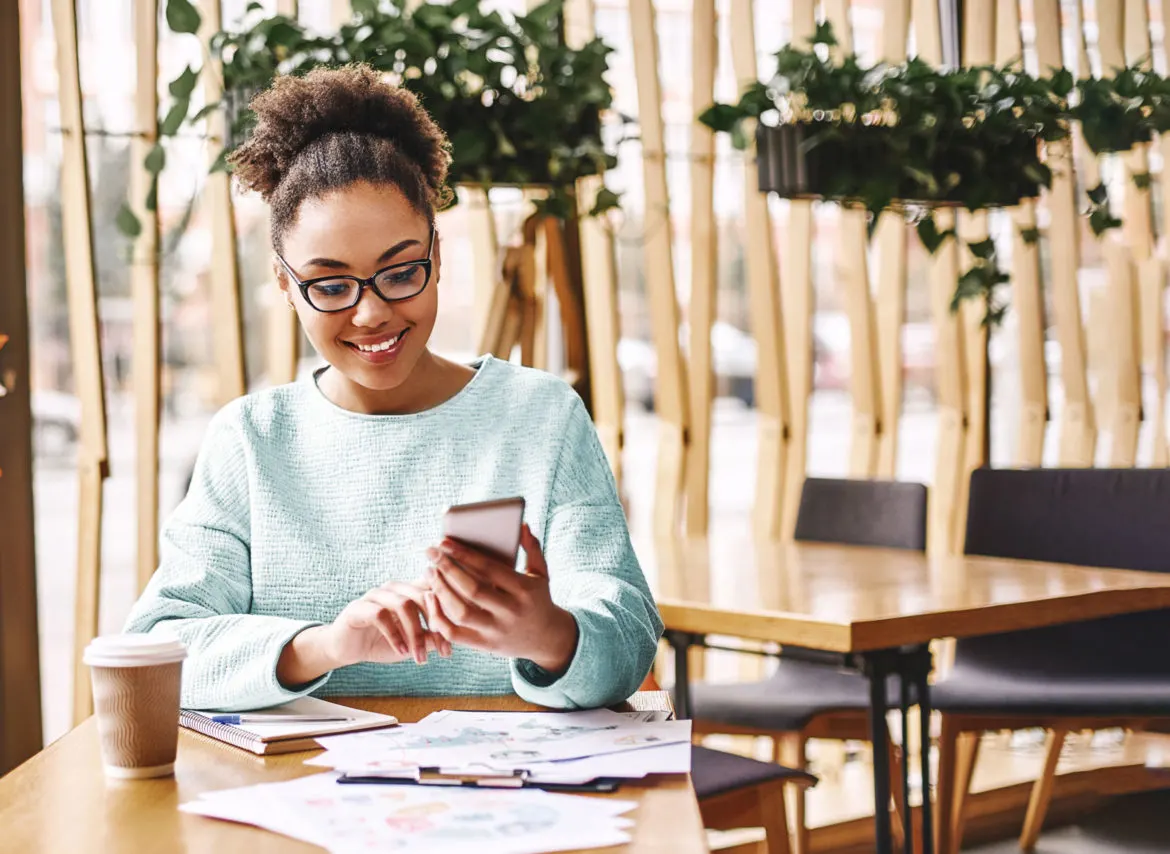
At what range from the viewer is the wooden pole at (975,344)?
4.38 meters

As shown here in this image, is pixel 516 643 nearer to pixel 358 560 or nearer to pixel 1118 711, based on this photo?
pixel 358 560

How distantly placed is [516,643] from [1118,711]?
6.40 feet

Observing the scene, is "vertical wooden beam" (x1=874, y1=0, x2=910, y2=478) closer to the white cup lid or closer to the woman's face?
the woman's face

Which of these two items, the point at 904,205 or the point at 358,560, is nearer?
the point at 358,560

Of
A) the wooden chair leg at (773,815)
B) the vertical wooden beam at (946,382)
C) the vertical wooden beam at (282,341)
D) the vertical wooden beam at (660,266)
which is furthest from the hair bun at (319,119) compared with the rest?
the vertical wooden beam at (946,382)

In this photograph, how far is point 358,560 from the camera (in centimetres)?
155

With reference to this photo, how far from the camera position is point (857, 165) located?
2945 mm

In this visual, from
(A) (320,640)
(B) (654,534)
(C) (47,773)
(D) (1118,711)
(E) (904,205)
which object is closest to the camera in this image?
(C) (47,773)

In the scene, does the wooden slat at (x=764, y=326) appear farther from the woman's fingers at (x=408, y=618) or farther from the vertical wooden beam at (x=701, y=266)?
the woman's fingers at (x=408, y=618)

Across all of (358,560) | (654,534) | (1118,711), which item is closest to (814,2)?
(654,534)

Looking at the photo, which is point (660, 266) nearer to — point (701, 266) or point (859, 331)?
point (701, 266)

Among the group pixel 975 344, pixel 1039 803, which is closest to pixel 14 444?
pixel 1039 803

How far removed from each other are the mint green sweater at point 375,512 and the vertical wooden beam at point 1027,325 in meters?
3.27

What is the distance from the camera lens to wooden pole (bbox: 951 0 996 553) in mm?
4383
